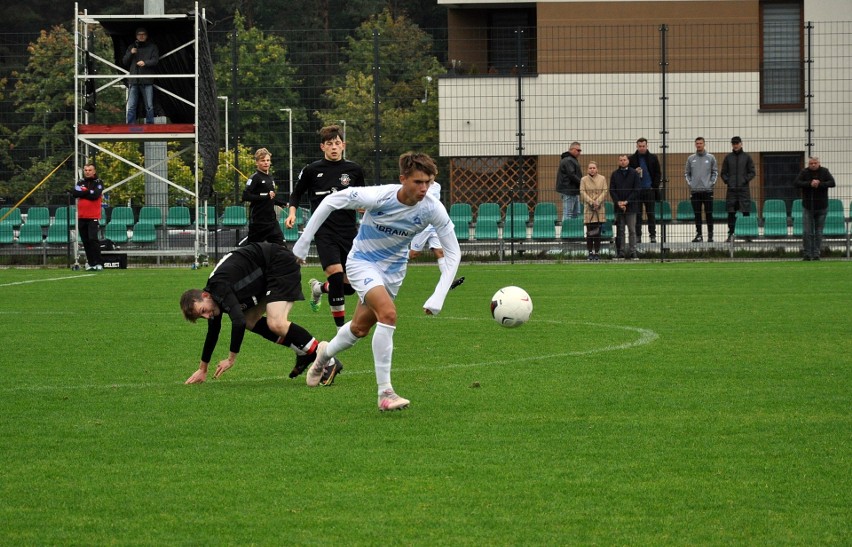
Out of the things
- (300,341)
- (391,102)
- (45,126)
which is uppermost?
(391,102)

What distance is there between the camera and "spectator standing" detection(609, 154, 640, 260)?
25.4 meters

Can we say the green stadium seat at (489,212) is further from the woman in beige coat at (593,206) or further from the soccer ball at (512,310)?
the soccer ball at (512,310)

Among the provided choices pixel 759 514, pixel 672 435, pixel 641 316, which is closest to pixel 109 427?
pixel 672 435

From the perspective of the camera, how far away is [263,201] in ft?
54.6

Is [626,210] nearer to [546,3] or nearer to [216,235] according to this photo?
[216,235]

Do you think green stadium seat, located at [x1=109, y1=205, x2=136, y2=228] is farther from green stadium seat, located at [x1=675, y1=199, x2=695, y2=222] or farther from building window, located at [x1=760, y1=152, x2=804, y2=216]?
building window, located at [x1=760, y1=152, x2=804, y2=216]

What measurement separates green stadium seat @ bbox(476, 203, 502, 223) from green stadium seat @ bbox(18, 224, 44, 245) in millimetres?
9407

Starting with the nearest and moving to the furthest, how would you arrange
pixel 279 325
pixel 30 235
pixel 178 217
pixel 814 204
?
pixel 279 325, pixel 814 204, pixel 30 235, pixel 178 217

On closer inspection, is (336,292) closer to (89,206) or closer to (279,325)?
(279,325)

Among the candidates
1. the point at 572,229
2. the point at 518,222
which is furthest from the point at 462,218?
the point at 572,229

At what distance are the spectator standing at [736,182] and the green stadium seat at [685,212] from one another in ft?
2.38

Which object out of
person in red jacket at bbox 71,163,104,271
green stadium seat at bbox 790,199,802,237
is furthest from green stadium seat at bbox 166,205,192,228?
green stadium seat at bbox 790,199,802,237

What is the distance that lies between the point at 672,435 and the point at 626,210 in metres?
18.6

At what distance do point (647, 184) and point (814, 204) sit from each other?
3328mm
